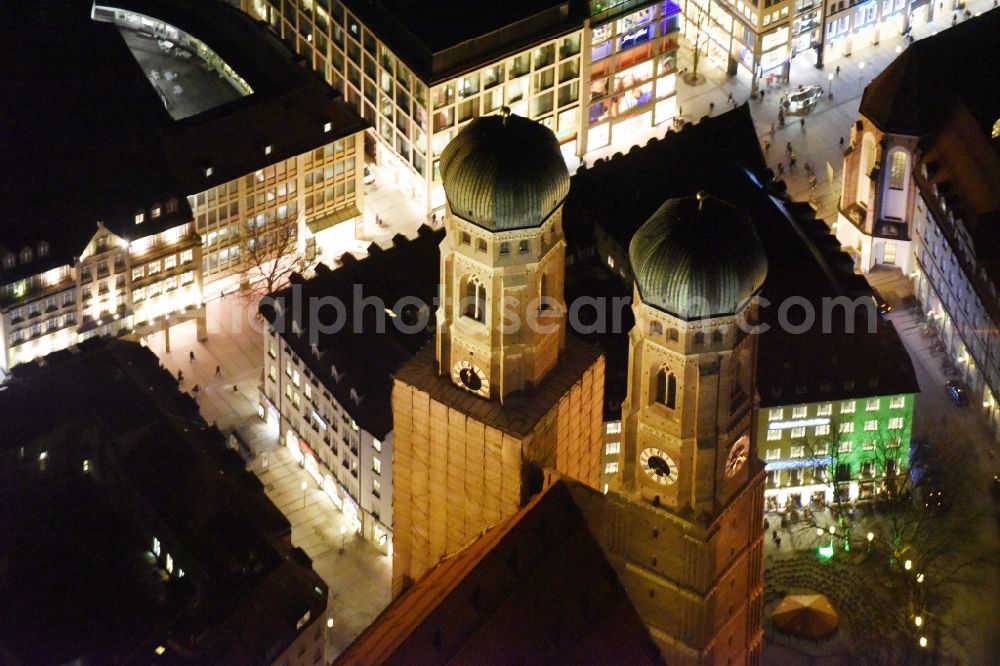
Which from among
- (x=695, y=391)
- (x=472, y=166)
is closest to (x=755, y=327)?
(x=695, y=391)

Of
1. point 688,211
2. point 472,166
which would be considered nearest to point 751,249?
point 688,211

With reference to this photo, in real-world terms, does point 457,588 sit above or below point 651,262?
below

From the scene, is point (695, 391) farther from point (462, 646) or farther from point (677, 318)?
point (462, 646)

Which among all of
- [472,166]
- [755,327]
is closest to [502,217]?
[472,166]

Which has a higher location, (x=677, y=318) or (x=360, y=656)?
(x=677, y=318)

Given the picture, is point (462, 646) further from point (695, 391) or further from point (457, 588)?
point (695, 391)

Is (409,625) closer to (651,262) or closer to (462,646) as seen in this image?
(462,646)
